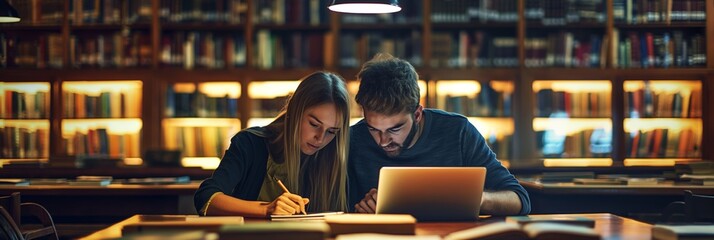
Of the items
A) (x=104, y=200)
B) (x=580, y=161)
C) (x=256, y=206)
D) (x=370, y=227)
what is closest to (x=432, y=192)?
(x=370, y=227)

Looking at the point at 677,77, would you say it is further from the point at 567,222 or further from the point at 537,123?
the point at 567,222

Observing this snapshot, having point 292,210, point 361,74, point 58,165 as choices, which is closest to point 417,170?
point 292,210

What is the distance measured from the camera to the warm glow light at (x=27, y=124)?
667 centimetres

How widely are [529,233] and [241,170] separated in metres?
1.27

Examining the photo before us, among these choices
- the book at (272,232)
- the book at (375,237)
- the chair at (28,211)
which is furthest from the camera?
the chair at (28,211)

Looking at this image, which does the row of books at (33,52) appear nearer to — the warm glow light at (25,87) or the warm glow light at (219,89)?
the warm glow light at (25,87)

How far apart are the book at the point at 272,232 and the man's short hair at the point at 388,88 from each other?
1.03 meters

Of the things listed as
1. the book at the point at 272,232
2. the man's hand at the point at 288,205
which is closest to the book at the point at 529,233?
the book at the point at 272,232

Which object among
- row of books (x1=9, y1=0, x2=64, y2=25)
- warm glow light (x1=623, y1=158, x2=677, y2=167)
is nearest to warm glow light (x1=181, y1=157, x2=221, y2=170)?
row of books (x1=9, y1=0, x2=64, y2=25)

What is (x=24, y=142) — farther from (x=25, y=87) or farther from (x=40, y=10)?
(x=40, y=10)

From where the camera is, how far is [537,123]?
21.5ft

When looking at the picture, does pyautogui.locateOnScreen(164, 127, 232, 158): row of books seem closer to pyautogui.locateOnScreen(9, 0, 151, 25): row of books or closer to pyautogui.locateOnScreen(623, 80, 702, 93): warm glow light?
pyautogui.locateOnScreen(9, 0, 151, 25): row of books

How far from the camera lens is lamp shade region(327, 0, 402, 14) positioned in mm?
3375

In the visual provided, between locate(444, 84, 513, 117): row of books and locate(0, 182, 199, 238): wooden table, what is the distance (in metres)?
2.47
